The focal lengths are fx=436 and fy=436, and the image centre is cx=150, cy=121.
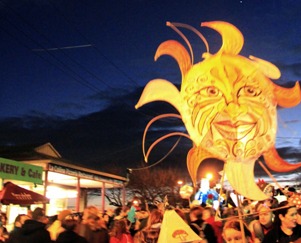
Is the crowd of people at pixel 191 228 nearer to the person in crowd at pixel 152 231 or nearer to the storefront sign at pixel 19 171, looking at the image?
the person in crowd at pixel 152 231

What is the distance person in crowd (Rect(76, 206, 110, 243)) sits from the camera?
22.1ft

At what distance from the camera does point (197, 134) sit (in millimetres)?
7059

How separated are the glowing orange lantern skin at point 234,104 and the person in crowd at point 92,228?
6.78 ft

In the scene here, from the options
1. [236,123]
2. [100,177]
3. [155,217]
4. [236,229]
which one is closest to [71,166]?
[100,177]

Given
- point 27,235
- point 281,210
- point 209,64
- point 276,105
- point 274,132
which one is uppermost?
point 209,64

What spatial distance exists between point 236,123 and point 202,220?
1.75m

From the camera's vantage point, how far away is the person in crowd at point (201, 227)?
20.9 ft

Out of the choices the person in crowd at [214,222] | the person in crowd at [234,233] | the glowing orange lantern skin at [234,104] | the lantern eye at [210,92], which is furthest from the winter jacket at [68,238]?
the lantern eye at [210,92]

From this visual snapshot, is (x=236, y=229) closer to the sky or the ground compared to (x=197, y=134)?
closer to the ground

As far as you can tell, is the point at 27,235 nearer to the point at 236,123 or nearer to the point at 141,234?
the point at 141,234

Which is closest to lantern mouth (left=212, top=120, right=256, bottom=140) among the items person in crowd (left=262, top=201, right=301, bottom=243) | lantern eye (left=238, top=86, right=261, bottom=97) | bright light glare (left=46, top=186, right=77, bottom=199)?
lantern eye (left=238, top=86, right=261, bottom=97)

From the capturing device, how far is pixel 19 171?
15.8 metres

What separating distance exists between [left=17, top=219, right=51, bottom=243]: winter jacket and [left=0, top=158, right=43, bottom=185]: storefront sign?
9.14 m

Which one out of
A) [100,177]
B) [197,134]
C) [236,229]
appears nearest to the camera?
[236,229]
